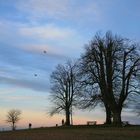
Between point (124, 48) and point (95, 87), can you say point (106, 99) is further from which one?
point (124, 48)

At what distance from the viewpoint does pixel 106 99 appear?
222 feet

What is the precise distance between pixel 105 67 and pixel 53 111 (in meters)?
20.9

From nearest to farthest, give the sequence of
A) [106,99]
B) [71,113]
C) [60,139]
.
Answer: [60,139] < [106,99] < [71,113]

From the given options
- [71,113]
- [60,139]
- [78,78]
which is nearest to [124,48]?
[78,78]

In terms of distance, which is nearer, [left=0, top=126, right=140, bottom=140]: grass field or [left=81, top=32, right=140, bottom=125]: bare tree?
[left=0, top=126, right=140, bottom=140]: grass field

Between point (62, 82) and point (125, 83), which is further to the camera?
point (62, 82)

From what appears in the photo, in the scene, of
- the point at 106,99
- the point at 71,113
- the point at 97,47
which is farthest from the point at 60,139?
the point at 71,113

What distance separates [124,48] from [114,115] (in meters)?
10.7

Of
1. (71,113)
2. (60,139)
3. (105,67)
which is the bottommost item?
(60,139)

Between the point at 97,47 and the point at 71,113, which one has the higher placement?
the point at 97,47

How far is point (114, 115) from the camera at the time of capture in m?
69.2

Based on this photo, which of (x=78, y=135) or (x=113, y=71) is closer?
(x=78, y=135)

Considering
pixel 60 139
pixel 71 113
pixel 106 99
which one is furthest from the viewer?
pixel 71 113

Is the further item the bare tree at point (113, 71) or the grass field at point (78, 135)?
the bare tree at point (113, 71)
